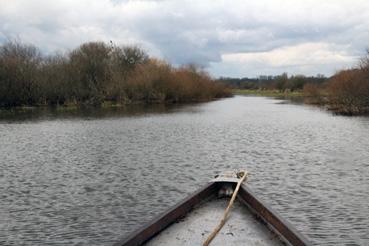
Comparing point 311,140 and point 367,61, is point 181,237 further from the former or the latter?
point 367,61

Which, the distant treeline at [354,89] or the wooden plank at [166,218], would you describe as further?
the distant treeline at [354,89]

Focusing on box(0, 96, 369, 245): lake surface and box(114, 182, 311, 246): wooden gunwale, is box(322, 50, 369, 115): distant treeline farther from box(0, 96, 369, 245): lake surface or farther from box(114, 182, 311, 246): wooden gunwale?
box(114, 182, 311, 246): wooden gunwale

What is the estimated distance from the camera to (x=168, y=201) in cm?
1180

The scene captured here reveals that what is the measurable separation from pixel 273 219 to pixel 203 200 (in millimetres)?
2268

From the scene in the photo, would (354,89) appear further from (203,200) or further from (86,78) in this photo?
(86,78)

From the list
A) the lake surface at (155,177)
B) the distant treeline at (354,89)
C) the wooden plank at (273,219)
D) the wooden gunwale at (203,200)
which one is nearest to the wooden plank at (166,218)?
the wooden gunwale at (203,200)

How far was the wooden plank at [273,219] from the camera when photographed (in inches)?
252

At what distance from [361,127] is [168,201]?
23.6m

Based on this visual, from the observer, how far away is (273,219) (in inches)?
295

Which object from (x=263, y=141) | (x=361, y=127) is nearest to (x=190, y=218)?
(x=263, y=141)

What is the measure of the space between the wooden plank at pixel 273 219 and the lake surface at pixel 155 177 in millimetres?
1596

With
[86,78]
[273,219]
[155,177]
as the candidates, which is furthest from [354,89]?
[86,78]

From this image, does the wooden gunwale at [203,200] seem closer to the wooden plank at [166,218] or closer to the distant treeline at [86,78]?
the wooden plank at [166,218]

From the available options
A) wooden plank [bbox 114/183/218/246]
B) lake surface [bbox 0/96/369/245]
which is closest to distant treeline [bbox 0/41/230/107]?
lake surface [bbox 0/96/369/245]
